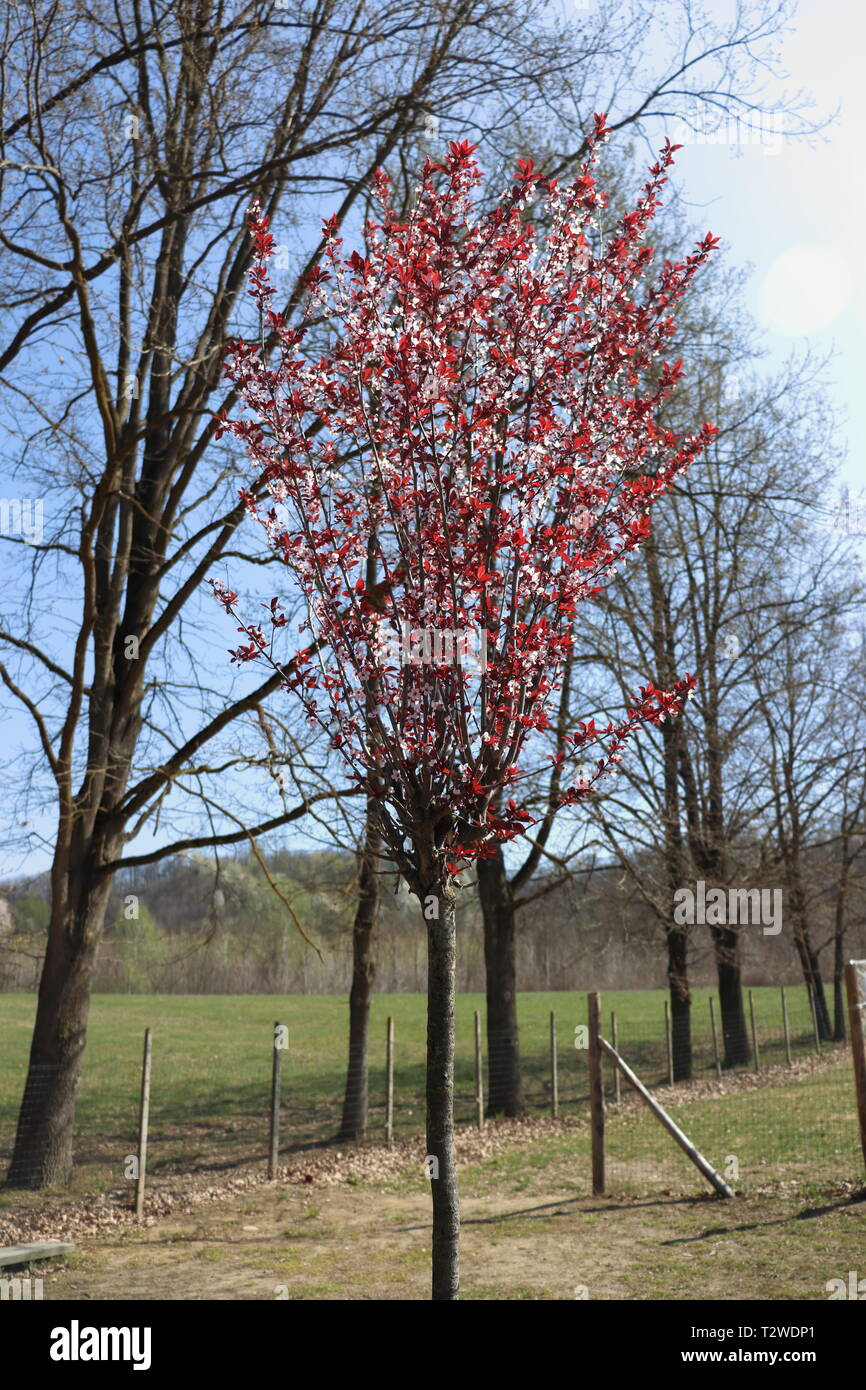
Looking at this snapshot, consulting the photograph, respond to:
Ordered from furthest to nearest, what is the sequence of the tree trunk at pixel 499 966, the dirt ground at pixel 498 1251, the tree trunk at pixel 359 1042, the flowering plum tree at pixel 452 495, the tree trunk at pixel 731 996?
the tree trunk at pixel 731 996 → the tree trunk at pixel 499 966 → the tree trunk at pixel 359 1042 → the dirt ground at pixel 498 1251 → the flowering plum tree at pixel 452 495

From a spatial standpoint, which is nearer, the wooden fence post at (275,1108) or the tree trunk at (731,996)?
the wooden fence post at (275,1108)

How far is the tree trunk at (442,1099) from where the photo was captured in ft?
14.8

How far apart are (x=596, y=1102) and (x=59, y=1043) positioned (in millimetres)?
5213

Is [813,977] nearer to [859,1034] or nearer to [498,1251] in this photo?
[859,1034]

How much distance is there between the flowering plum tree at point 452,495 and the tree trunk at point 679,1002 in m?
14.3

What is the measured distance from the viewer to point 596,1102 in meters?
10.1

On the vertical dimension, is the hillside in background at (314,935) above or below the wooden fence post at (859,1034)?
above

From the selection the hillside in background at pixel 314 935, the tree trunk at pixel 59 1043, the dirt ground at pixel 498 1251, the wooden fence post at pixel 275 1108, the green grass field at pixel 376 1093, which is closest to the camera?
the dirt ground at pixel 498 1251

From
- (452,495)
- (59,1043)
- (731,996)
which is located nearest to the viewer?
(452,495)

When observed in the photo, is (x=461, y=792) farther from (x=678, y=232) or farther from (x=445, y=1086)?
(x=678, y=232)

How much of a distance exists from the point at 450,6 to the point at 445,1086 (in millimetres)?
8586

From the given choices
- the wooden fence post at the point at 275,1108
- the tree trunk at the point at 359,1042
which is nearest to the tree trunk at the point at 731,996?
the tree trunk at the point at 359,1042

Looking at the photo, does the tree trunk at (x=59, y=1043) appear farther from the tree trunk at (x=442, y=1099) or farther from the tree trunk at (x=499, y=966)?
the tree trunk at (x=442, y=1099)

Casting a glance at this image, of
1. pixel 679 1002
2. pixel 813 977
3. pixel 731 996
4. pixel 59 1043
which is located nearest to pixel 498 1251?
pixel 59 1043
